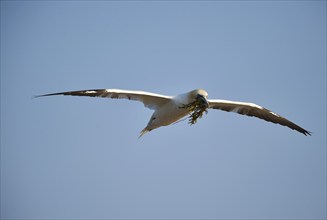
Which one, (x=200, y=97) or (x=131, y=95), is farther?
(x=131, y=95)

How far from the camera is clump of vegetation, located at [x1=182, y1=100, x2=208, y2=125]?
43.8ft

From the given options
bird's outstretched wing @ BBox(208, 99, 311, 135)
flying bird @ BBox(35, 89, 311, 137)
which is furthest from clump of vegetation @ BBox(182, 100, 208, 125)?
bird's outstretched wing @ BBox(208, 99, 311, 135)

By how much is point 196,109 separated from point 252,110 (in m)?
3.78

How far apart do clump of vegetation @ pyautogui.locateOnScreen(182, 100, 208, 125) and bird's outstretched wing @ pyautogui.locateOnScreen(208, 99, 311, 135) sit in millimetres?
2037

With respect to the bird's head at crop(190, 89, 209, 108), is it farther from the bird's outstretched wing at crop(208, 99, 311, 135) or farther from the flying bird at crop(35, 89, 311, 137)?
the bird's outstretched wing at crop(208, 99, 311, 135)

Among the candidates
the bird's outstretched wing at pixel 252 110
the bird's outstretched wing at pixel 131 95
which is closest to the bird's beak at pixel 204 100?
the bird's outstretched wing at pixel 131 95

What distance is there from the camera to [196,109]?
13.6 m

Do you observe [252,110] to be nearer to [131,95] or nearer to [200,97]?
[200,97]

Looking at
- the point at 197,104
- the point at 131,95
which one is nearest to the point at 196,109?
the point at 197,104

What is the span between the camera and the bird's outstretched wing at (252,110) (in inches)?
635

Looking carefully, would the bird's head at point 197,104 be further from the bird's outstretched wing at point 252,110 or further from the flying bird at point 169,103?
the bird's outstretched wing at point 252,110

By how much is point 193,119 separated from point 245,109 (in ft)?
12.7

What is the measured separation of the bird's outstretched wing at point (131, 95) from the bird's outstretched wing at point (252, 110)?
5.61ft

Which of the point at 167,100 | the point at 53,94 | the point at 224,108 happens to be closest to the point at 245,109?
the point at 224,108
